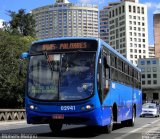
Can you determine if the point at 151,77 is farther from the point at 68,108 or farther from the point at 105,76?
the point at 68,108

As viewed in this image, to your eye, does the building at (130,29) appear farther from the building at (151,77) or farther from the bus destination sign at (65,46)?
the bus destination sign at (65,46)

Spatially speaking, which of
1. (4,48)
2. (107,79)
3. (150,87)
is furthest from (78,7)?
(107,79)

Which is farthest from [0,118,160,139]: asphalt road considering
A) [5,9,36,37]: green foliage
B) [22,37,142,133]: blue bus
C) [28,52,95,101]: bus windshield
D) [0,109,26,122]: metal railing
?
[5,9,36,37]: green foliage

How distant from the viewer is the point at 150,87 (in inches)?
6501

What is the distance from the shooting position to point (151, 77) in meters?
164

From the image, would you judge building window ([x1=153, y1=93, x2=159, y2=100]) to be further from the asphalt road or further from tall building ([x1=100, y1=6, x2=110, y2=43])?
the asphalt road

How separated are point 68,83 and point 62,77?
31 cm

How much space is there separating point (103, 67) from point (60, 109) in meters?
2.20

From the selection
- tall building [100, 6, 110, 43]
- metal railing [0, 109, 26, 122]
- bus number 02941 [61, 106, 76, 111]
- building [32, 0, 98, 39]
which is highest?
tall building [100, 6, 110, 43]

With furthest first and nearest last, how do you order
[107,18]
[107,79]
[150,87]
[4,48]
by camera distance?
1. [107,18]
2. [150,87]
3. [4,48]
4. [107,79]

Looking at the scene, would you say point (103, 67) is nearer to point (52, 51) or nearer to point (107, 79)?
point (107, 79)

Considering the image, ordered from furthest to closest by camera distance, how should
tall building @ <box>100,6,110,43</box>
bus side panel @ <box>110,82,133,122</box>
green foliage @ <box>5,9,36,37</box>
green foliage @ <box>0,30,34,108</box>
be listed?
tall building @ <box>100,6,110,43</box>, green foliage @ <box>5,9,36,37</box>, green foliage @ <box>0,30,34,108</box>, bus side panel @ <box>110,82,133,122</box>

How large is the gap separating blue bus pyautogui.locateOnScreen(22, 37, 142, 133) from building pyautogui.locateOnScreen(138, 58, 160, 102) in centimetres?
14673

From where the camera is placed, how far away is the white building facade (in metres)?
168
